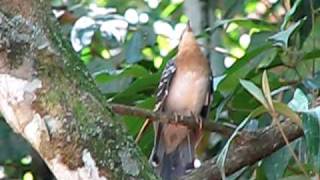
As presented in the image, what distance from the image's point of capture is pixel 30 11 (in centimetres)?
139

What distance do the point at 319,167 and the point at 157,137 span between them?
99cm

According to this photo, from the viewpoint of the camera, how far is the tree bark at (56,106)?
4.25 ft

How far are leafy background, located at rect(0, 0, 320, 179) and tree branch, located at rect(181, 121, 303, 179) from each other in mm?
51

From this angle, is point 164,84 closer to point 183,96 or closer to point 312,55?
point 183,96

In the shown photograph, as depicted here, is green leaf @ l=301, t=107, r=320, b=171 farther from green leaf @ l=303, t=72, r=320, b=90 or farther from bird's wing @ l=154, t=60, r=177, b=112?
bird's wing @ l=154, t=60, r=177, b=112

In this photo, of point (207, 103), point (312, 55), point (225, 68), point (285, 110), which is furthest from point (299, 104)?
point (225, 68)

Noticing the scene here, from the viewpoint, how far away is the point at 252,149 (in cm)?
183

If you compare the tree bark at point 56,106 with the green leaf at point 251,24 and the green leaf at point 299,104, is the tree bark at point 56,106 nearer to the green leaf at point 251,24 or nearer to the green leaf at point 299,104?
the green leaf at point 299,104

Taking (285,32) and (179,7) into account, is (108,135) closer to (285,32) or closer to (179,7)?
(285,32)

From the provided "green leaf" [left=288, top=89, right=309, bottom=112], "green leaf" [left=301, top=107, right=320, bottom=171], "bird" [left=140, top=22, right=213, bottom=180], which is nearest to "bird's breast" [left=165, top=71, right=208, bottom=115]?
"bird" [left=140, top=22, right=213, bottom=180]

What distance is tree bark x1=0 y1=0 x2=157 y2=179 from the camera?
129cm

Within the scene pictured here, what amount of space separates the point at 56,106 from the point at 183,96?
1253 mm

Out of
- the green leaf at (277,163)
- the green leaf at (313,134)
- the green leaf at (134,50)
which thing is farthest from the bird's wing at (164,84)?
the green leaf at (313,134)

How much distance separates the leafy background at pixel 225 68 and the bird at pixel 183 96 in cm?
4
